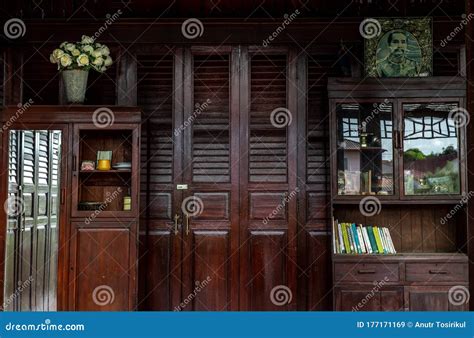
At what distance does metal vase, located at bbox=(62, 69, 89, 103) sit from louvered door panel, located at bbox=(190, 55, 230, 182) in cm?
88

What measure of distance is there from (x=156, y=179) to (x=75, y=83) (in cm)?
97

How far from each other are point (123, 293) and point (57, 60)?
1847mm

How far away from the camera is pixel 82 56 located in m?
4.22

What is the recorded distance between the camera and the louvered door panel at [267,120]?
4473mm

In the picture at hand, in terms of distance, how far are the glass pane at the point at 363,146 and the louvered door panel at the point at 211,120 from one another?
92cm

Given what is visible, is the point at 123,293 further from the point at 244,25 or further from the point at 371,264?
the point at 244,25

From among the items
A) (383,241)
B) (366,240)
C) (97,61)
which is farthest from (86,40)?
(383,241)

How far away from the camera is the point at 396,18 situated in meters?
4.39

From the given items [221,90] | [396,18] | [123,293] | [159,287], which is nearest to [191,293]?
[159,287]

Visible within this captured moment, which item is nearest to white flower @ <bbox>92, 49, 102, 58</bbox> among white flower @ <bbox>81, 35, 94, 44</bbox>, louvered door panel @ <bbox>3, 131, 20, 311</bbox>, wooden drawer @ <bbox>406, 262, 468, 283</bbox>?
white flower @ <bbox>81, 35, 94, 44</bbox>

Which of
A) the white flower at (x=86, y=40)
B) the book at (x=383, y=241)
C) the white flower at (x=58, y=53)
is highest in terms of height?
the white flower at (x=86, y=40)

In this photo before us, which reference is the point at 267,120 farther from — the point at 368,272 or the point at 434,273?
the point at 434,273

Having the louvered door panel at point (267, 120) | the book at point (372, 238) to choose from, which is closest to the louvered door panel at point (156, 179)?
the louvered door panel at point (267, 120)

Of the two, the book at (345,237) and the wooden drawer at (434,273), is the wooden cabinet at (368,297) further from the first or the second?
the book at (345,237)
